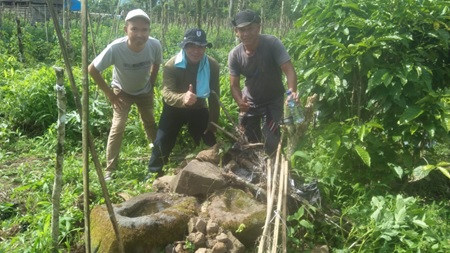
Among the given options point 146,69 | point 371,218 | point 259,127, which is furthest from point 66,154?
point 371,218

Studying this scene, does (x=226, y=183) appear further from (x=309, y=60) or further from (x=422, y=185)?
(x=422, y=185)

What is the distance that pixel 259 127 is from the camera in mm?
4570

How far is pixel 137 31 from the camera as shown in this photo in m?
4.04

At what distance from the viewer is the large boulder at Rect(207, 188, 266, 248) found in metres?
2.96

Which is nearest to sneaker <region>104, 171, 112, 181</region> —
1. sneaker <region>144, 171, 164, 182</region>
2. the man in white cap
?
the man in white cap

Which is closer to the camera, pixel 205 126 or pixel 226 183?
pixel 226 183

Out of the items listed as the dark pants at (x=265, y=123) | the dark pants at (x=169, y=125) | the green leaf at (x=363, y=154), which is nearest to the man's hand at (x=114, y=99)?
the dark pants at (x=169, y=125)

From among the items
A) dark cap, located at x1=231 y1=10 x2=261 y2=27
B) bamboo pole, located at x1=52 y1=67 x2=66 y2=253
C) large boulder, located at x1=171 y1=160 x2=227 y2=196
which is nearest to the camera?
bamboo pole, located at x1=52 y1=67 x2=66 y2=253

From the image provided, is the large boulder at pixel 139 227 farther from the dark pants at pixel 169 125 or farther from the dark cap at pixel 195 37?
the dark cap at pixel 195 37

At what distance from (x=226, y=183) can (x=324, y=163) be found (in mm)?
1132

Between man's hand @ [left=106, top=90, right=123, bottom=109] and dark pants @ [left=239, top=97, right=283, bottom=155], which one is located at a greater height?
man's hand @ [left=106, top=90, right=123, bottom=109]

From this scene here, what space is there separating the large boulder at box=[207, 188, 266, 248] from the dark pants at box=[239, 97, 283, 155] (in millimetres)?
947

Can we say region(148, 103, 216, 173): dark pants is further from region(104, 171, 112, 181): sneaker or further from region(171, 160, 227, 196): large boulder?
region(171, 160, 227, 196): large boulder

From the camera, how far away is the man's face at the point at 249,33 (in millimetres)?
3904
